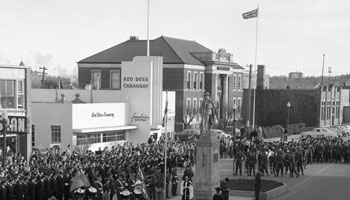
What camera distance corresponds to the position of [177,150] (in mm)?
34219

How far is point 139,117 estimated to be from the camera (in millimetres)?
43969

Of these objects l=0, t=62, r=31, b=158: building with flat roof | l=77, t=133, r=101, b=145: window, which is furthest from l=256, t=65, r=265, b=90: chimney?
l=0, t=62, r=31, b=158: building with flat roof

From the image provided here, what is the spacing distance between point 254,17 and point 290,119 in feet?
82.4

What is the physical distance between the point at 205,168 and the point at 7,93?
1391 centimetres

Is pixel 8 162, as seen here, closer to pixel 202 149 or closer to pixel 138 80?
pixel 202 149

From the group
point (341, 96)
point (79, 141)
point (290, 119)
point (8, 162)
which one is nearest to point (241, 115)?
point (290, 119)

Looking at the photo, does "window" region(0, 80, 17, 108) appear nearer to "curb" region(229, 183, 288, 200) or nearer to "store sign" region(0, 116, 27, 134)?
"store sign" region(0, 116, 27, 134)

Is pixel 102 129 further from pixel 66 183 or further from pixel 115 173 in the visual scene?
pixel 66 183

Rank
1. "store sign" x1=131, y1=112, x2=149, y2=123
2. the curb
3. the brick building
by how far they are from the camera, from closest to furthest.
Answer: the curb, "store sign" x1=131, y1=112, x2=149, y2=123, the brick building

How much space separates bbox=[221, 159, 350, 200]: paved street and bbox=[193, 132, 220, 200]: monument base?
13.8 ft

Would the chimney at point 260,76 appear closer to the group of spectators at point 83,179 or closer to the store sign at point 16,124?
the store sign at point 16,124

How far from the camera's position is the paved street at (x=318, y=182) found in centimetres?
2606

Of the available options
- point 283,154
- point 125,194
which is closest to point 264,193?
point 125,194

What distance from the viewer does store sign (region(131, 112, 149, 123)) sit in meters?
43.8
